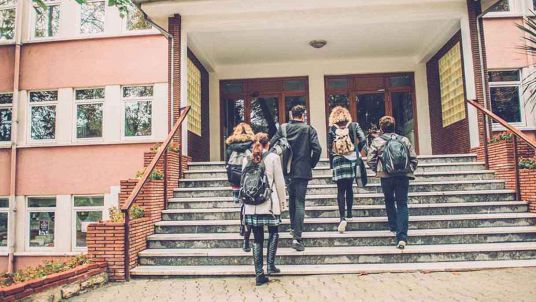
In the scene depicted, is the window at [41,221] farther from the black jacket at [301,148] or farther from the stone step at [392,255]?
the black jacket at [301,148]

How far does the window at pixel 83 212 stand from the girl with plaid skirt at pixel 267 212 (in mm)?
8347

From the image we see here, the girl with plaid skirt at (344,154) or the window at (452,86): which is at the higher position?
the window at (452,86)

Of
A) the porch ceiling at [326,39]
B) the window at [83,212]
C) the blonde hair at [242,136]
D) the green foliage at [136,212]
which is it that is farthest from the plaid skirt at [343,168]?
the window at [83,212]

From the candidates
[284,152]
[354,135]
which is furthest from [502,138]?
[284,152]

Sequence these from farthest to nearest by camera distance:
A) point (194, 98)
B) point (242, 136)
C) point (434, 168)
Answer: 1. point (194, 98)
2. point (434, 168)
3. point (242, 136)

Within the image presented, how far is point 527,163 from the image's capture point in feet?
24.2

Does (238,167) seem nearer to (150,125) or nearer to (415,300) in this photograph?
(415,300)

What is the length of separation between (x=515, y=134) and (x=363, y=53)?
19.2 ft

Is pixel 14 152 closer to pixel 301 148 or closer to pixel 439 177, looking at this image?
pixel 301 148

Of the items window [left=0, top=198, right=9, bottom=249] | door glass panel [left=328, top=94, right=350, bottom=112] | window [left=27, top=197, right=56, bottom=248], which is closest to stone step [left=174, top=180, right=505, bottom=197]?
door glass panel [left=328, top=94, right=350, bottom=112]

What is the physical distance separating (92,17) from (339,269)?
11.3 m

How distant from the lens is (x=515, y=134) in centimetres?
746

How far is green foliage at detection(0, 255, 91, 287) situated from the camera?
4.79 meters

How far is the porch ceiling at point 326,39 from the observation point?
10.4 metres
